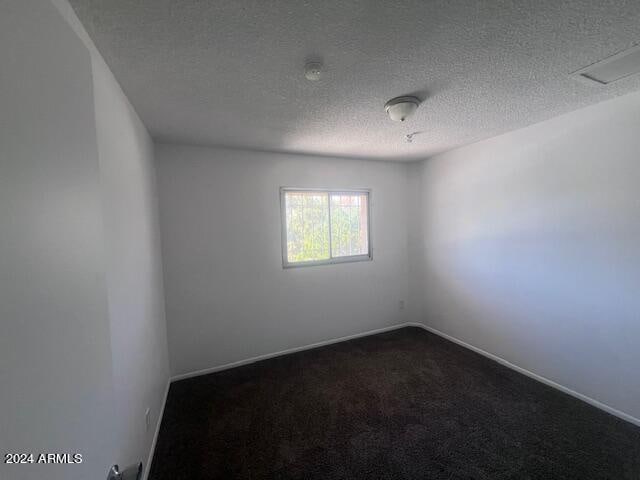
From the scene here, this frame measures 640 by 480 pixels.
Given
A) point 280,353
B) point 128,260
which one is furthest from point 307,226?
point 128,260

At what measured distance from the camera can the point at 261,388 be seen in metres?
2.33

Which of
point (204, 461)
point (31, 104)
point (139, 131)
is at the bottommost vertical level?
point (204, 461)

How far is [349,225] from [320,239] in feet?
1.54

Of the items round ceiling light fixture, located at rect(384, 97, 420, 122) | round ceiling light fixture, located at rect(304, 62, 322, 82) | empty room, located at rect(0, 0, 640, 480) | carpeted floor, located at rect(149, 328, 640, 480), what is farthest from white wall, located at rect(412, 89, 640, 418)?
round ceiling light fixture, located at rect(304, 62, 322, 82)

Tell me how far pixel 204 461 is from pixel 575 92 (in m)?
3.49

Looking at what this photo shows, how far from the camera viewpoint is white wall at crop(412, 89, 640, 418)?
5.92 ft

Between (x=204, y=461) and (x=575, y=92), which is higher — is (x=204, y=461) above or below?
below

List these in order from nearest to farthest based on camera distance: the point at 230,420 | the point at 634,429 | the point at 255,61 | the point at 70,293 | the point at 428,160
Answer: the point at 70,293, the point at 255,61, the point at 634,429, the point at 230,420, the point at 428,160

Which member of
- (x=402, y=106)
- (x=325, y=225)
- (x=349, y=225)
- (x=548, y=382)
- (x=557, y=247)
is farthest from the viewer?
(x=349, y=225)

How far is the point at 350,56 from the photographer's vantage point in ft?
4.04

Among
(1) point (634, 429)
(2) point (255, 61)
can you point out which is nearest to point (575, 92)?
(2) point (255, 61)

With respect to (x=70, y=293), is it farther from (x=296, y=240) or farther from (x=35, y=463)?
(x=296, y=240)

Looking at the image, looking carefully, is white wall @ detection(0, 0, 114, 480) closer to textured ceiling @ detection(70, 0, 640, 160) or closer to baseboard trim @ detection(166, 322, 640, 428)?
textured ceiling @ detection(70, 0, 640, 160)

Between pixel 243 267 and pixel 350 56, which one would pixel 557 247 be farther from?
pixel 243 267
